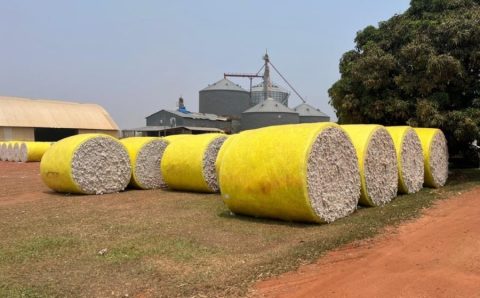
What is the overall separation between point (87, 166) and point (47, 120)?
3549 cm

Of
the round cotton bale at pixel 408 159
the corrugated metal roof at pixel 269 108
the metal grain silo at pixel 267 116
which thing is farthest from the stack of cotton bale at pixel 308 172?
the corrugated metal roof at pixel 269 108

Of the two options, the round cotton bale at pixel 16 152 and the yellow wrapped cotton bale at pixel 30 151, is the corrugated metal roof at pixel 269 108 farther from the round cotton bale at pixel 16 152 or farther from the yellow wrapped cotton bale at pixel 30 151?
the round cotton bale at pixel 16 152

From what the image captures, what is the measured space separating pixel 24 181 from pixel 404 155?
14005 millimetres

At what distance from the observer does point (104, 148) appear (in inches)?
526

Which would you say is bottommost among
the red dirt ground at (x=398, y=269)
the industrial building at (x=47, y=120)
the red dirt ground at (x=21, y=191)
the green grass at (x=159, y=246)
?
the red dirt ground at (x=21, y=191)

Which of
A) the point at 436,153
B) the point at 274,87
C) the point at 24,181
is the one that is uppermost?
the point at 274,87

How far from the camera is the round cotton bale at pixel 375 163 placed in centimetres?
918

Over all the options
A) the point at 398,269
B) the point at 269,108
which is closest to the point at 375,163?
the point at 398,269

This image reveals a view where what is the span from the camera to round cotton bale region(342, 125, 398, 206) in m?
9.18

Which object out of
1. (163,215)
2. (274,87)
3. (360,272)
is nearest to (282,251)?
(360,272)

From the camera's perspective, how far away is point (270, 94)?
6262 cm

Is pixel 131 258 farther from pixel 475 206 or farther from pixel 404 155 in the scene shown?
pixel 404 155

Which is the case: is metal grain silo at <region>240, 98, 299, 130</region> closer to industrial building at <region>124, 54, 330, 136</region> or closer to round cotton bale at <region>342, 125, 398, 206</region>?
industrial building at <region>124, 54, 330, 136</region>

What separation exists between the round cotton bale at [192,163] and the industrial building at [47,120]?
34.3m
